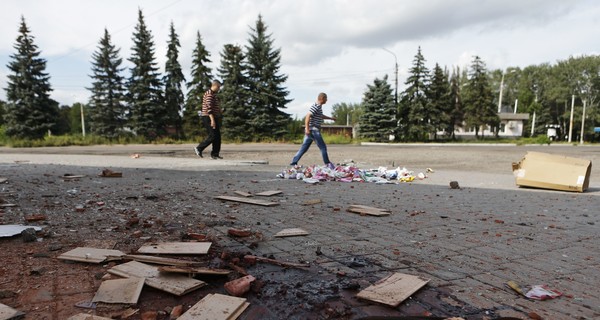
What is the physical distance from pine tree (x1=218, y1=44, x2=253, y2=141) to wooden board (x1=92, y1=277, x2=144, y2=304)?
31.0 meters

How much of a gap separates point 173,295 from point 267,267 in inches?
25.4

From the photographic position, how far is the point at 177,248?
2.68 metres

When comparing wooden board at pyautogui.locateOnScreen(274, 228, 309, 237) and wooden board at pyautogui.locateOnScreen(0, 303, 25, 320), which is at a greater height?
wooden board at pyautogui.locateOnScreen(0, 303, 25, 320)

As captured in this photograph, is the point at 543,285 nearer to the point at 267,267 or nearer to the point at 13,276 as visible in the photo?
the point at 267,267

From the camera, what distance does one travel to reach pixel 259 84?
3378 centimetres

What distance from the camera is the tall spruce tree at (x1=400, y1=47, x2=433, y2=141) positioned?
39.7 metres

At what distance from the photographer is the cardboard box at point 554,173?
6.49m

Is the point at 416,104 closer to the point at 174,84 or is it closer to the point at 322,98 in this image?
the point at 174,84

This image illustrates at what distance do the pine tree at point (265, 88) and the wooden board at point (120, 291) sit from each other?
31086mm

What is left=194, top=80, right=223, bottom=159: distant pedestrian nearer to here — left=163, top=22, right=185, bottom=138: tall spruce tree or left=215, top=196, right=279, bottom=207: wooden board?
left=215, top=196, right=279, bottom=207: wooden board

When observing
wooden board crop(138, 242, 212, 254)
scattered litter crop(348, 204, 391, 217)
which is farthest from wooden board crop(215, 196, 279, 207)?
wooden board crop(138, 242, 212, 254)

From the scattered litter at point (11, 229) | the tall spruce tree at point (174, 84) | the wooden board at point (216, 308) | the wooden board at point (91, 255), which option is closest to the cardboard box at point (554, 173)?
the wooden board at point (216, 308)

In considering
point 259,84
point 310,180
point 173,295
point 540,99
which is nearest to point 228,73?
point 259,84

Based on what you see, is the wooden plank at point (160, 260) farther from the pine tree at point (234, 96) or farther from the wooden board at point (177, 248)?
the pine tree at point (234, 96)
